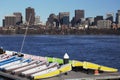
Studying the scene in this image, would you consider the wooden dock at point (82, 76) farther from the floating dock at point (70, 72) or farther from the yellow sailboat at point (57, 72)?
the yellow sailboat at point (57, 72)

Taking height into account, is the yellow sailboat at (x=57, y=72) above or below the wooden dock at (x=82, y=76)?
above

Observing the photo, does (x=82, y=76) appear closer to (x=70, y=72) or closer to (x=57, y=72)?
(x=57, y=72)

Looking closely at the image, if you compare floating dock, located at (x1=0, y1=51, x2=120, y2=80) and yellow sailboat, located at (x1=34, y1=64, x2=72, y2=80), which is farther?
floating dock, located at (x1=0, y1=51, x2=120, y2=80)

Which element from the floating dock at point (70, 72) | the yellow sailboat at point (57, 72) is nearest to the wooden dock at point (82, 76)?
the floating dock at point (70, 72)

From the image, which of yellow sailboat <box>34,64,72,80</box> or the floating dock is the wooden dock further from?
yellow sailboat <box>34,64,72,80</box>

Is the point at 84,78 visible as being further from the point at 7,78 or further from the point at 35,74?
the point at 7,78

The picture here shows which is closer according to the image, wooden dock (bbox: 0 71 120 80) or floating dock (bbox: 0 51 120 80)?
wooden dock (bbox: 0 71 120 80)

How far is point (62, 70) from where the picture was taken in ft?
87.5

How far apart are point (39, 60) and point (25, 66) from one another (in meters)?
2.90

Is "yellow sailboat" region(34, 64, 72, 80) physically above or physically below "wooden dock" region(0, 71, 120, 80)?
above

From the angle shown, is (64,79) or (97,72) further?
(97,72)

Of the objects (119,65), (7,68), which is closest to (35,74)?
(7,68)

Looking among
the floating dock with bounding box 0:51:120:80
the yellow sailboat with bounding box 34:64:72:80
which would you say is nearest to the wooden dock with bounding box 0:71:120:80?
the floating dock with bounding box 0:51:120:80

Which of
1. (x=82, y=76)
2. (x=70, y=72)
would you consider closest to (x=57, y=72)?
(x=82, y=76)
